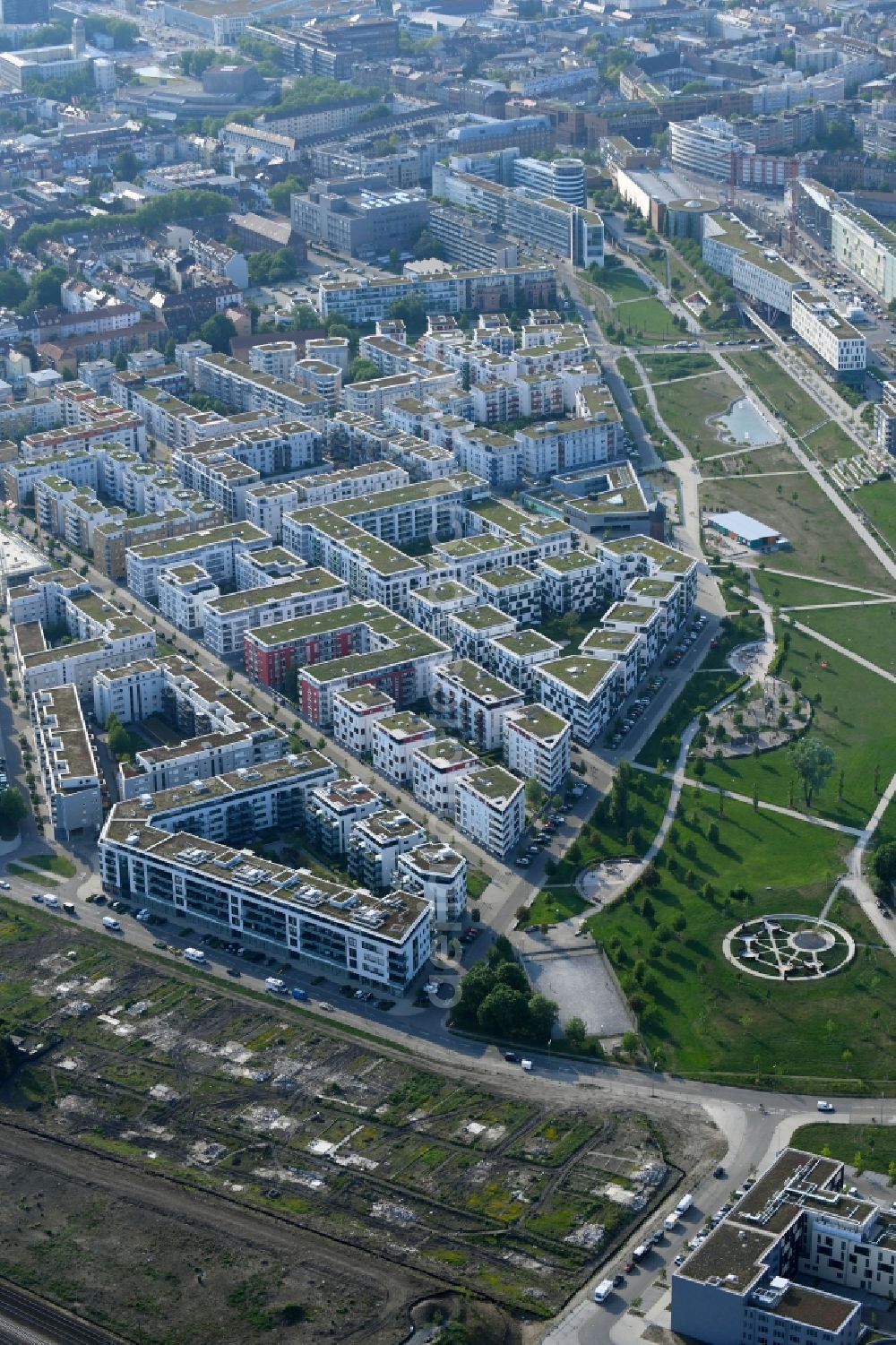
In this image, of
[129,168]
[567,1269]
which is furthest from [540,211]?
[567,1269]

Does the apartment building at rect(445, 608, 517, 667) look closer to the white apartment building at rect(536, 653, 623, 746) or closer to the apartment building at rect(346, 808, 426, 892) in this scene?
the white apartment building at rect(536, 653, 623, 746)

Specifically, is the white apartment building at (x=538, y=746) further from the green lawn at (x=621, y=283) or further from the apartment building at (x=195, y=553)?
the green lawn at (x=621, y=283)

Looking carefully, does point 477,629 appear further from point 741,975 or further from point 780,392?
point 780,392

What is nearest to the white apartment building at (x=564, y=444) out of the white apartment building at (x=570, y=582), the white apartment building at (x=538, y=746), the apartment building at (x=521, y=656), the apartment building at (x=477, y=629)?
the white apartment building at (x=570, y=582)

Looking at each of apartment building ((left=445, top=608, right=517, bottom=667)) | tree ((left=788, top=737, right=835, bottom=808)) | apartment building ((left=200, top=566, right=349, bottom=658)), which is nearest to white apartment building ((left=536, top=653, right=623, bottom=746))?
apartment building ((left=445, top=608, right=517, bottom=667))

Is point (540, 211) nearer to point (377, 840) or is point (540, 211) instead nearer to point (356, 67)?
point (356, 67)

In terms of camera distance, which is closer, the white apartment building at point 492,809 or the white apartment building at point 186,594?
the white apartment building at point 492,809

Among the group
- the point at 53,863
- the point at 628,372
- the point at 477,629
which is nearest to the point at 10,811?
the point at 53,863
